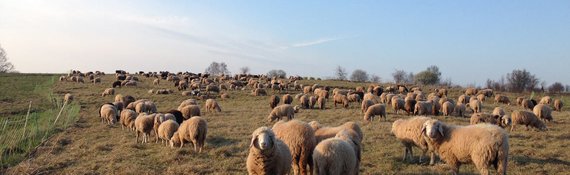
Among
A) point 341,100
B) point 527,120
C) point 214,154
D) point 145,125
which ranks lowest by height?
point 214,154

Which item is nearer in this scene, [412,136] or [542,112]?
[412,136]

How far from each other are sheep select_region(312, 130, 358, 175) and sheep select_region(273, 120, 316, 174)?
1291 millimetres

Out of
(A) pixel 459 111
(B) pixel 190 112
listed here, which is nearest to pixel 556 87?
(A) pixel 459 111

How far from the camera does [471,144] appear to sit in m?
9.62

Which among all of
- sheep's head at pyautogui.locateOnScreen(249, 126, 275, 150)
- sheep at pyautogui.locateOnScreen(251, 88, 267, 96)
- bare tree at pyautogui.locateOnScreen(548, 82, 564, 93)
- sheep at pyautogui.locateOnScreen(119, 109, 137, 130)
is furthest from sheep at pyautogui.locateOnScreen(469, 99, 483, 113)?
bare tree at pyautogui.locateOnScreen(548, 82, 564, 93)

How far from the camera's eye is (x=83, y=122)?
23781 mm

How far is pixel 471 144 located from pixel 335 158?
11.2ft

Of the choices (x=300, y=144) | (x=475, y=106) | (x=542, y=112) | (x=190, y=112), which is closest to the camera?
(x=300, y=144)

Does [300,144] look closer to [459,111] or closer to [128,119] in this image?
[128,119]

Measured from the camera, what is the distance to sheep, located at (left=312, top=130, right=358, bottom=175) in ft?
27.5

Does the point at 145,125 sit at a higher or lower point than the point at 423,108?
lower

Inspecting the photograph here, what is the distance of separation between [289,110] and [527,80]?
57057 millimetres

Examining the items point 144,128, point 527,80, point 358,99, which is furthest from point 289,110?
point 527,80

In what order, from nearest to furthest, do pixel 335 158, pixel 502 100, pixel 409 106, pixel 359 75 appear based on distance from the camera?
1. pixel 335 158
2. pixel 409 106
3. pixel 502 100
4. pixel 359 75
